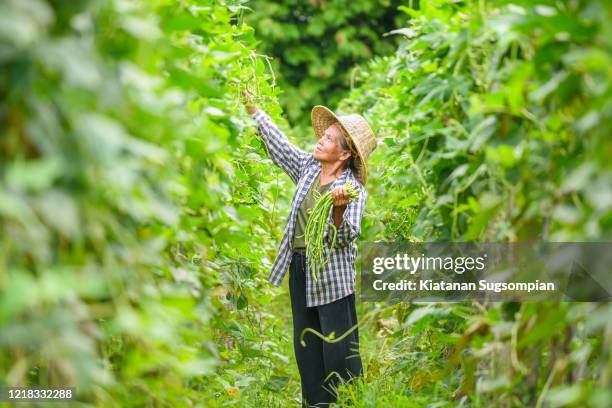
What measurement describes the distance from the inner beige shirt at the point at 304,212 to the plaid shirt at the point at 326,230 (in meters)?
0.02

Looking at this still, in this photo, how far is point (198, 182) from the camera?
2320 mm

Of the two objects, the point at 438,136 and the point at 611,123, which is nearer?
the point at 611,123

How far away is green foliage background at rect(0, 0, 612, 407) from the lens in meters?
1.67

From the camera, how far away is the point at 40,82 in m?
1.66

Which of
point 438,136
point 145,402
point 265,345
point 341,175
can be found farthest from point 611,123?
point 265,345

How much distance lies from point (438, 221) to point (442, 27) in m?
0.66

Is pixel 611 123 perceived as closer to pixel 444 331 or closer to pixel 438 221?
pixel 438 221

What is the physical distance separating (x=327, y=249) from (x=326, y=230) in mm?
110

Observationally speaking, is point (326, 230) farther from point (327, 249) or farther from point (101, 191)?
point (101, 191)

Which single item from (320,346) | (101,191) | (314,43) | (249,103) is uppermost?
(314,43)

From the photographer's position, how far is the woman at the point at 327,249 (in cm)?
372

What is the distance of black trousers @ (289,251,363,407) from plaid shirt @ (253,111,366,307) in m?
0.05

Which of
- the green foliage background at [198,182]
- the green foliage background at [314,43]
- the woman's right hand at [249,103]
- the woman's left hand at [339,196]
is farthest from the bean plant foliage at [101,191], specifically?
the green foliage background at [314,43]

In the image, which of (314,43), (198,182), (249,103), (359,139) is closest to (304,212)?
(359,139)
